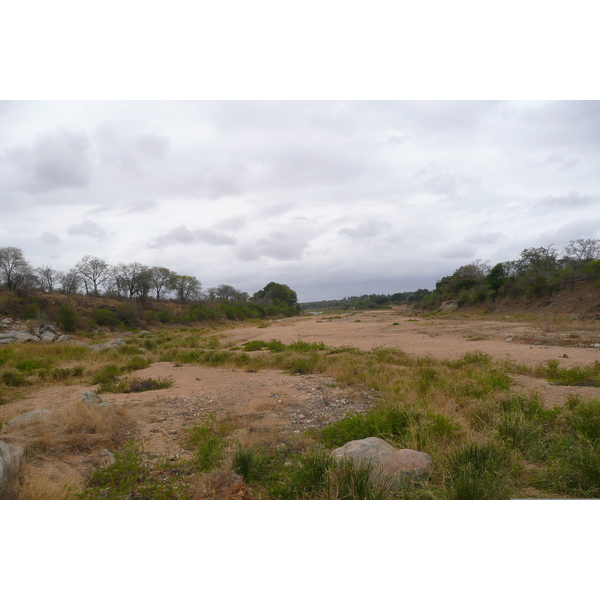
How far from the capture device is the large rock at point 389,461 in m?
3.60

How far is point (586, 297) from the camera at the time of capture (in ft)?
98.3

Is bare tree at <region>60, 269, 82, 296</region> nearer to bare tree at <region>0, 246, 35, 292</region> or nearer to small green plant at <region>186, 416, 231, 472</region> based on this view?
bare tree at <region>0, 246, 35, 292</region>

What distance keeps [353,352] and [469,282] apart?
5169cm

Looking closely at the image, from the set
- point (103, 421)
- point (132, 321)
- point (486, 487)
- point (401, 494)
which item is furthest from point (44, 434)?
point (132, 321)

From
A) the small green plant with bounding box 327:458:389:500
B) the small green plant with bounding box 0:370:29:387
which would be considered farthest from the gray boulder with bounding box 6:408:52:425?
the small green plant with bounding box 0:370:29:387

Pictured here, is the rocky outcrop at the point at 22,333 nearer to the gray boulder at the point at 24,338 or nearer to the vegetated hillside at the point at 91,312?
the gray boulder at the point at 24,338

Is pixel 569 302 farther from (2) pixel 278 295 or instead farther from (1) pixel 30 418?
(2) pixel 278 295

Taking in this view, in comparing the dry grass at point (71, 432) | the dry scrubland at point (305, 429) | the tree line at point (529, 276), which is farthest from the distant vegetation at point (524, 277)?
the dry grass at point (71, 432)

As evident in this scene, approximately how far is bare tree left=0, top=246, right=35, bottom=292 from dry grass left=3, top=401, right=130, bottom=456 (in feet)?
132

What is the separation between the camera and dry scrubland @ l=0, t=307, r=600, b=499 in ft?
12.1

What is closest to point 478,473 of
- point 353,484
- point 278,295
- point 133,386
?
point 353,484

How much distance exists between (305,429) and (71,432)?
389cm

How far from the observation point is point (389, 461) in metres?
3.91

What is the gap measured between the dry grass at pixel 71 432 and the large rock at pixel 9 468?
524mm
